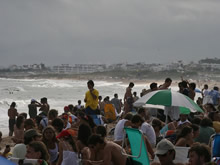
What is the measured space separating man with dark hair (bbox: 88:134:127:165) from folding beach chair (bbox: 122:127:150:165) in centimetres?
10

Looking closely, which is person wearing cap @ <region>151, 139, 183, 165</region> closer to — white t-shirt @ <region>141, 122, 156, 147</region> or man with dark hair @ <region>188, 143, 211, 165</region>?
man with dark hair @ <region>188, 143, 211, 165</region>

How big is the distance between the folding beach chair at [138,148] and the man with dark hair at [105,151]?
0.34ft

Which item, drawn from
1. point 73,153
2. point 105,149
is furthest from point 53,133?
point 105,149

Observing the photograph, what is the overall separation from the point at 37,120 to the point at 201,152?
5.77 metres

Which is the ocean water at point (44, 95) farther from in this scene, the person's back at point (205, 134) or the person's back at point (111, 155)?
the person's back at point (111, 155)

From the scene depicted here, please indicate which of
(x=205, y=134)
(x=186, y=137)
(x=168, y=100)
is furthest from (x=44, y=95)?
→ (x=186, y=137)

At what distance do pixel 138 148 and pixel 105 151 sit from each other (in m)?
0.57

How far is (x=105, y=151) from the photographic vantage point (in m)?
5.36

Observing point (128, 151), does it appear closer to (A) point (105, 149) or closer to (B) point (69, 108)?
(A) point (105, 149)

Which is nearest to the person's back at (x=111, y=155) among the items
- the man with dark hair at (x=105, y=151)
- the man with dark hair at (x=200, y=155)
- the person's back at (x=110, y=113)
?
the man with dark hair at (x=105, y=151)

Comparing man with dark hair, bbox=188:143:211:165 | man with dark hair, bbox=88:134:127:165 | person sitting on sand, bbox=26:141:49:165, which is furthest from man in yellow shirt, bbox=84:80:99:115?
man with dark hair, bbox=188:143:211:165

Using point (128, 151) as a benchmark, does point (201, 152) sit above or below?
above

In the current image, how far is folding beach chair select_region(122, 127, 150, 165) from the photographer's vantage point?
554 centimetres

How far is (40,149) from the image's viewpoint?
4.77m
